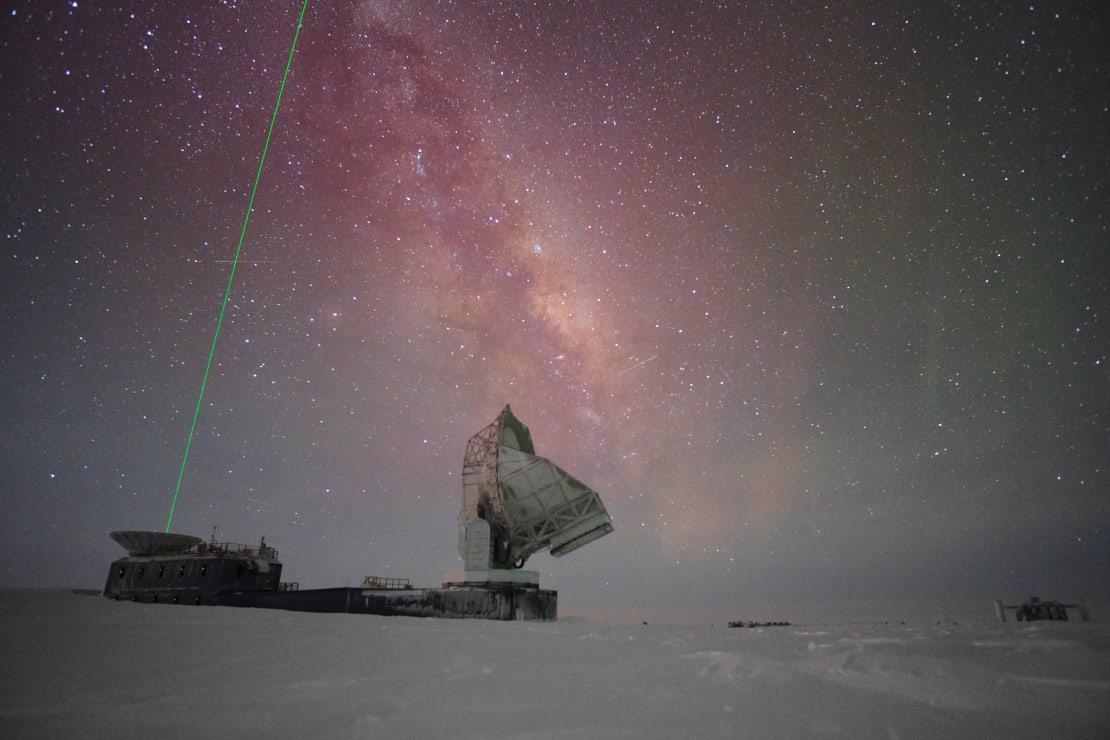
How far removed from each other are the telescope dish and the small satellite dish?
2589 cm

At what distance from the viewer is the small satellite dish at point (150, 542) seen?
129 ft

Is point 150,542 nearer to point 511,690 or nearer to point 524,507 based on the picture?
point 524,507

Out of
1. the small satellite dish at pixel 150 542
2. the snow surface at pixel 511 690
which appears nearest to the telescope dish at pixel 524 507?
the snow surface at pixel 511 690

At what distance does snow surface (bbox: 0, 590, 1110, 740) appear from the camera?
Answer: 12.9 feet

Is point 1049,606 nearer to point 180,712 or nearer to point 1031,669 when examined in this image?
point 1031,669

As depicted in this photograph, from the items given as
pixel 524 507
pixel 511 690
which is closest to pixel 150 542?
pixel 524 507

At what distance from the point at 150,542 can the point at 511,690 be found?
1818 inches

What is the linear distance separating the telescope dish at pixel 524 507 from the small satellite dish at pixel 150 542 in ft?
84.9

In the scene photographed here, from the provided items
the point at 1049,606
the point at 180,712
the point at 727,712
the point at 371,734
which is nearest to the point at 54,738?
the point at 180,712

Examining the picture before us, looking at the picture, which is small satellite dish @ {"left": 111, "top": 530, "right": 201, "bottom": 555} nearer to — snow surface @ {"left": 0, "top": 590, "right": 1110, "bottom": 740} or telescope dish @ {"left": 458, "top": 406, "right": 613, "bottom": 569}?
telescope dish @ {"left": 458, "top": 406, "right": 613, "bottom": 569}

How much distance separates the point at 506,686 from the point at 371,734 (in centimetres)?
184

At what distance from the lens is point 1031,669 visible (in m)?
6.72

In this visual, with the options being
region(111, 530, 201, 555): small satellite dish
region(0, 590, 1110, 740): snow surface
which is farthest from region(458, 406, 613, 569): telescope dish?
region(111, 530, 201, 555): small satellite dish

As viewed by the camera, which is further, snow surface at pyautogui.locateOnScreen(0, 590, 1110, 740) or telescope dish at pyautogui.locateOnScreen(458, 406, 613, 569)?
telescope dish at pyautogui.locateOnScreen(458, 406, 613, 569)
